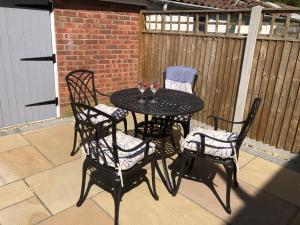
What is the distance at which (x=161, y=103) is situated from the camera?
266cm

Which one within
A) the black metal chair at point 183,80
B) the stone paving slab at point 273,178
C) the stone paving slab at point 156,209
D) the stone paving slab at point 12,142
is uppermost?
the black metal chair at point 183,80

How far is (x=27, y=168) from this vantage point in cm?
292

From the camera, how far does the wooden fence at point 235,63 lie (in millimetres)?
3258

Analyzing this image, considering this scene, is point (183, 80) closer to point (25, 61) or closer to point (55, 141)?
point (55, 141)

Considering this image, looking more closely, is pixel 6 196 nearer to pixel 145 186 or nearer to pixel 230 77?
pixel 145 186

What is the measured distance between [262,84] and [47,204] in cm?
289

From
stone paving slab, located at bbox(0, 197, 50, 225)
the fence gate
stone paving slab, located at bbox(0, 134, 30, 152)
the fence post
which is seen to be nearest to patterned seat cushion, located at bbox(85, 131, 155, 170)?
stone paving slab, located at bbox(0, 197, 50, 225)

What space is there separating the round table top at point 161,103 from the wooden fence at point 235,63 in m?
1.11

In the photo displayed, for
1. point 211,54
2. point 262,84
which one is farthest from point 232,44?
point 262,84

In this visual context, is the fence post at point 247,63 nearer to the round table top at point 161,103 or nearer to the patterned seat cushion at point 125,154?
the round table top at point 161,103

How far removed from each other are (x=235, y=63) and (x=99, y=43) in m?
2.22

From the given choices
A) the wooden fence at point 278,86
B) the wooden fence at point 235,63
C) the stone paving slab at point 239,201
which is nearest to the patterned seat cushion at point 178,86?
the wooden fence at point 235,63

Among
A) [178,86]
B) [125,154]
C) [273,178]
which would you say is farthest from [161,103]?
Result: [273,178]

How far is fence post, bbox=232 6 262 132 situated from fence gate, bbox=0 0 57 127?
110 inches
